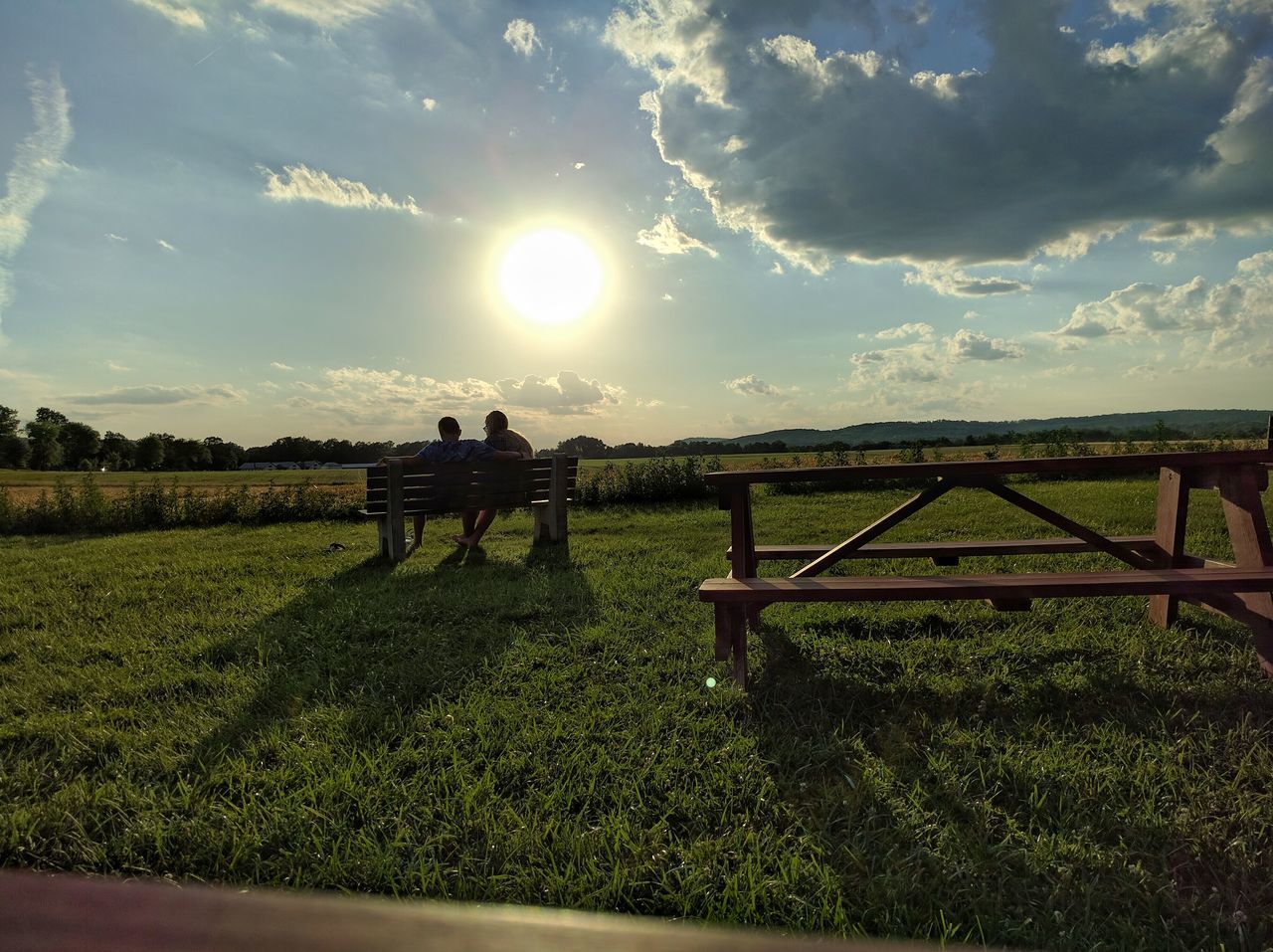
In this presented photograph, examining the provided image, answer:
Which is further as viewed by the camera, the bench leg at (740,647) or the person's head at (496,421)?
the person's head at (496,421)

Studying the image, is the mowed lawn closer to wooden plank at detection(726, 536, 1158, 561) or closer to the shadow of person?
the shadow of person

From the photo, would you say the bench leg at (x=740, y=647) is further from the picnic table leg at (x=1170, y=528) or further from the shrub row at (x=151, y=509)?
the shrub row at (x=151, y=509)

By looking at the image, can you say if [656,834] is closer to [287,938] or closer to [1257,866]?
[287,938]

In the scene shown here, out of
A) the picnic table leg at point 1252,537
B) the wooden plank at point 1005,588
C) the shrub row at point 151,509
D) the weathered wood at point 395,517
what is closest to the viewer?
the wooden plank at point 1005,588

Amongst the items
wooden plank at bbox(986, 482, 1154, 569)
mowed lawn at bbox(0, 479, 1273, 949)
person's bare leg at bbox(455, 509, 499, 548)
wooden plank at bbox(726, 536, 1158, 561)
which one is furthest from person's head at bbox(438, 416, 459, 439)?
wooden plank at bbox(986, 482, 1154, 569)

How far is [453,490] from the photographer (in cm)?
738

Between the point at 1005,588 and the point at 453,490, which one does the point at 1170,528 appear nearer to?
the point at 1005,588

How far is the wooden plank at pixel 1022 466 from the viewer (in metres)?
3.39

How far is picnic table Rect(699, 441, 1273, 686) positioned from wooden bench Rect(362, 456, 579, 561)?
4083mm

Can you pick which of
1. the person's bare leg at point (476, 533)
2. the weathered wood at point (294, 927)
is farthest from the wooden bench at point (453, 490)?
the weathered wood at point (294, 927)

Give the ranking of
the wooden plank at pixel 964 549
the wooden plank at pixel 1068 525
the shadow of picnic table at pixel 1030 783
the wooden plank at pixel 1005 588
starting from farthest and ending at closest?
the wooden plank at pixel 964 549
the wooden plank at pixel 1068 525
the wooden plank at pixel 1005 588
the shadow of picnic table at pixel 1030 783

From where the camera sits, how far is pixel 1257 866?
1.98 m

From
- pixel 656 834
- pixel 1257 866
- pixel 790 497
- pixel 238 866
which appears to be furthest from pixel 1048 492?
pixel 238 866

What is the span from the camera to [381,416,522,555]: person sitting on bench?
7645 mm
